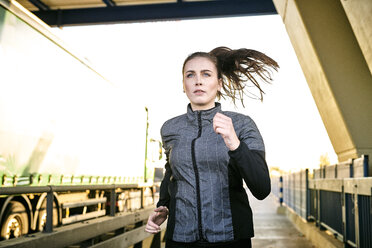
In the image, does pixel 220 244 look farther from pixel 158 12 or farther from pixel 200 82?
pixel 158 12

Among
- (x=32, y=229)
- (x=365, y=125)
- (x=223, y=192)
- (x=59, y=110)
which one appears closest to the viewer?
(x=223, y=192)

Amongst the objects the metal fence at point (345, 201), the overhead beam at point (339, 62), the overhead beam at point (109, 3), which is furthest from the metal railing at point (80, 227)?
the overhead beam at point (109, 3)

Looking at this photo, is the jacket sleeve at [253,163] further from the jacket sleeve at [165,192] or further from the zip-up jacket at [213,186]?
the jacket sleeve at [165,192]

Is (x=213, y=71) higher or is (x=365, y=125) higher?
(x=365, y=125)

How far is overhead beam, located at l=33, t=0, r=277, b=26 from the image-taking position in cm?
1260

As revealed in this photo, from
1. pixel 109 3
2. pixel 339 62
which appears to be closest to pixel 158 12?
pixel 109 3

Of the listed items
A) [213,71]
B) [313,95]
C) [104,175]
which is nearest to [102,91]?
[104,175]

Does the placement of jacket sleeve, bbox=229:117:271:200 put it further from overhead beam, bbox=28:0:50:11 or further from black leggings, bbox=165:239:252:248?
overhead beam, bbox=28:0:50:11

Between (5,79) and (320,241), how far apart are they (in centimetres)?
724

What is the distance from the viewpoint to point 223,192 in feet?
8.17

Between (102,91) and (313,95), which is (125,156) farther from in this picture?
(313,95)

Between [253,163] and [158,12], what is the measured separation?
11.4 meters

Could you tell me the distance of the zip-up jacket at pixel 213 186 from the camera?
7.99 ft

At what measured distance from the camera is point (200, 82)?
2688 mm
